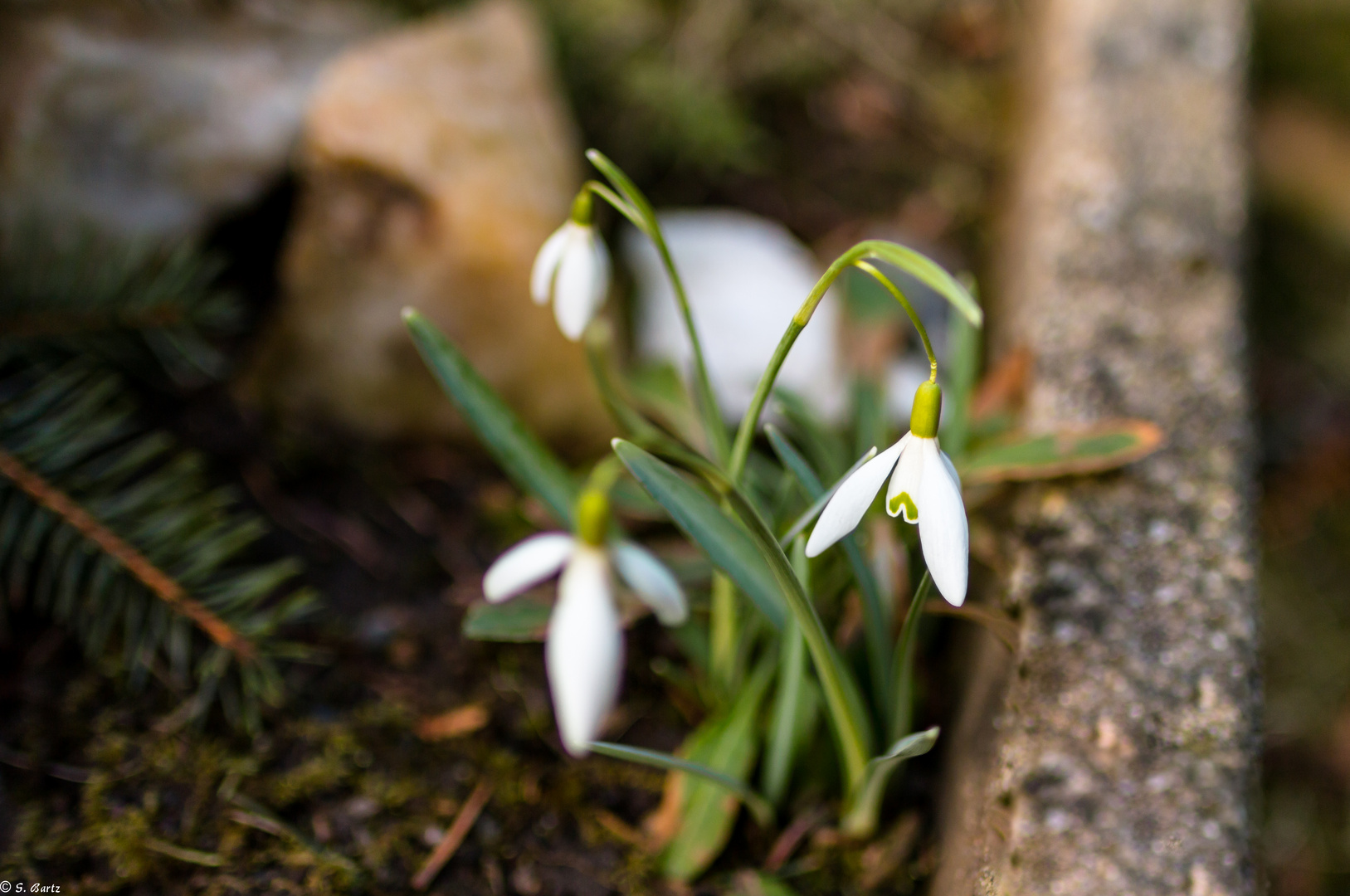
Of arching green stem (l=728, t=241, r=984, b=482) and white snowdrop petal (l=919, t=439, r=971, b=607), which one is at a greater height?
arching green stem (l=728, t=241, r=984, b=482)

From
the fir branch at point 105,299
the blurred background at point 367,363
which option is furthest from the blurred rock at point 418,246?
the fir branch at point 105,299

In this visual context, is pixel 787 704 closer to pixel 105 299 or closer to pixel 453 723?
pixel 453 723

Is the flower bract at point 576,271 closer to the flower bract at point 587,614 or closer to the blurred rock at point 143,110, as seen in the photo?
the flower bract at point 587,614

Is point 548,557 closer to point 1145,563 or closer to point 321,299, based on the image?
point 1145,563

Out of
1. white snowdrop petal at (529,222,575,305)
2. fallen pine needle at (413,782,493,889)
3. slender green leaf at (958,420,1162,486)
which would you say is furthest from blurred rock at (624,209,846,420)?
fallen pine needle at (413,782,493,889)

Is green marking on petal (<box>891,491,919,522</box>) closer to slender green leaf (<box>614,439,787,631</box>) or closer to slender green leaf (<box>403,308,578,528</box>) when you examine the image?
slender green leaf (<box>614,439,787,631</box>)

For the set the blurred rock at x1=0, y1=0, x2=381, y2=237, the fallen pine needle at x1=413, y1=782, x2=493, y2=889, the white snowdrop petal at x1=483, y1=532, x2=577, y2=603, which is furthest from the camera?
the blurred rock at x1=0, y1=0, x2=381, y2=237
